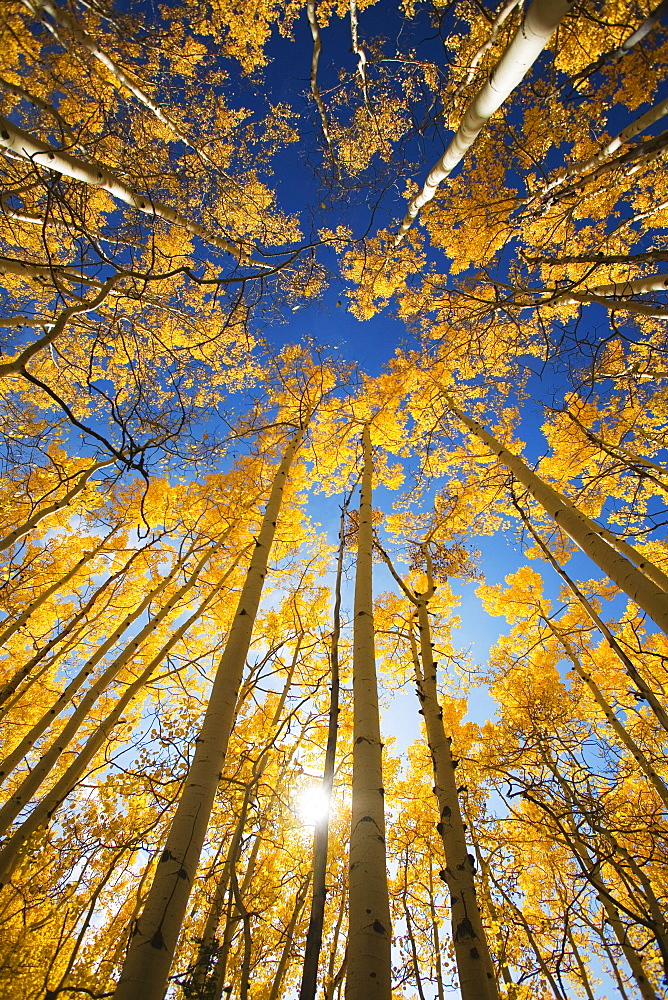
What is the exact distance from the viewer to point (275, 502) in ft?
15.8

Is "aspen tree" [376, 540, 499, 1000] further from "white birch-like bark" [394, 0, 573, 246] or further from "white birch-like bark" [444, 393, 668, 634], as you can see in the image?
"white birch-like bark" [394, 0, 573, 246]

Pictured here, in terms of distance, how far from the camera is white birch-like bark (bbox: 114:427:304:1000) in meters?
1.94

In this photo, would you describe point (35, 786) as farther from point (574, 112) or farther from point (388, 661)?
point (574, 112)

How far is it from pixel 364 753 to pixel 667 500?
872cm

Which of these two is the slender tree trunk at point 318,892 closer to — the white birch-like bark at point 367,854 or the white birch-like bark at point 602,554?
the white birch-like bark at point 367,854

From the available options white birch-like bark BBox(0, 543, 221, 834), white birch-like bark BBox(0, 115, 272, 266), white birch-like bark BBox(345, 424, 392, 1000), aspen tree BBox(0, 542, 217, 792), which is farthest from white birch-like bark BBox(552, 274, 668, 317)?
white birch-like bark BBox(0, 543, 221, 834)

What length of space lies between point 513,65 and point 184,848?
5903mm

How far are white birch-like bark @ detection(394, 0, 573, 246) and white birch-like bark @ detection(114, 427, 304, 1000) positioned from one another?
4.85 m

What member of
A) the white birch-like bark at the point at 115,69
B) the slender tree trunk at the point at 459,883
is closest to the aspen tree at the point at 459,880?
the slender tree trunk at the point at 459,883

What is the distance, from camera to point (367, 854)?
7.61ft

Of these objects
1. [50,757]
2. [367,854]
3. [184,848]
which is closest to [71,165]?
[184,848]

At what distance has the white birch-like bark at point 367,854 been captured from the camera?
1899mm

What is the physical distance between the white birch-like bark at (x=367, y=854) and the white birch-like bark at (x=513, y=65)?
469cm

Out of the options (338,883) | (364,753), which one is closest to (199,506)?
(364,753)
